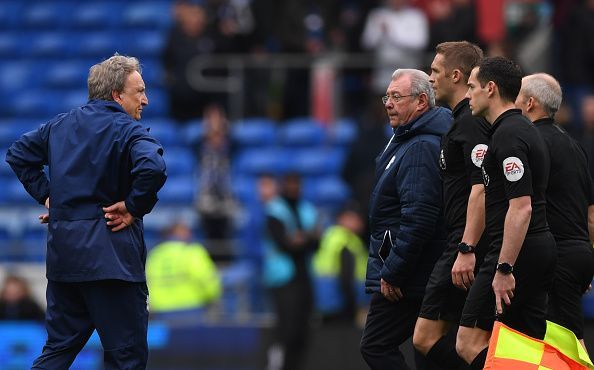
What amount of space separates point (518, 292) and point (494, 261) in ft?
0.66

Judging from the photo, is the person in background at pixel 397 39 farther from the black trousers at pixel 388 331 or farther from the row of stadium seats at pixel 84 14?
the black trousers at pixel 388 331

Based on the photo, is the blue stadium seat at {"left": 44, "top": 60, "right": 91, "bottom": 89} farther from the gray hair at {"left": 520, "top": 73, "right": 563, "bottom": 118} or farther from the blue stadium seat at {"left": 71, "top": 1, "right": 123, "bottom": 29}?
the gray hair at {"left": 520, "top": 73, "right": 563, "bottom": 118}

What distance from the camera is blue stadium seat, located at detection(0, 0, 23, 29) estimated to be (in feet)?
59.8

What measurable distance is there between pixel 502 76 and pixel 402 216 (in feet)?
3.19

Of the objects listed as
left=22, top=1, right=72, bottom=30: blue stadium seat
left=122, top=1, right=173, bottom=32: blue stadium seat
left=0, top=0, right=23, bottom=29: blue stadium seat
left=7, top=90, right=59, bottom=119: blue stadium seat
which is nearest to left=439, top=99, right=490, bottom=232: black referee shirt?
left=7, top=90, right=59, bottom=119: blue stadium seat

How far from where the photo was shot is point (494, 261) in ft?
21.9

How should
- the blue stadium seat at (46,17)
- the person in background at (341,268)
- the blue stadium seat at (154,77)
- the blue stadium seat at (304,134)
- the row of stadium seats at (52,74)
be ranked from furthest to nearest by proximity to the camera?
the blue stadium seat at (46,17) → the row of stadium seats at (52,74) → the blue stadium seat at (154,77) → the blue stadium seat at (304,134) → the person in background at (341,268)

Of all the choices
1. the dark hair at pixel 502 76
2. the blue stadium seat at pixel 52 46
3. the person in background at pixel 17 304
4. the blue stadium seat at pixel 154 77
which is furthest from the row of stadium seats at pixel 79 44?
the dark hair at pixel 502 76

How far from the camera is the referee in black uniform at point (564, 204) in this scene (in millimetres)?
7266

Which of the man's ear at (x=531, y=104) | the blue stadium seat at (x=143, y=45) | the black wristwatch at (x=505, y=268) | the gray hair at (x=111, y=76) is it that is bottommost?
the black wristwatch at (x=505, y=268)

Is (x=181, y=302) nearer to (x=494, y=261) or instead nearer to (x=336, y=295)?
(x=336, y=295)

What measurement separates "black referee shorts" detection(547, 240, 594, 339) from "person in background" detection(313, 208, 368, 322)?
17.1 feet

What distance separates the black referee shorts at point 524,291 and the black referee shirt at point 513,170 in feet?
0.31

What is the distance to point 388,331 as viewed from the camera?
7.32 meters
